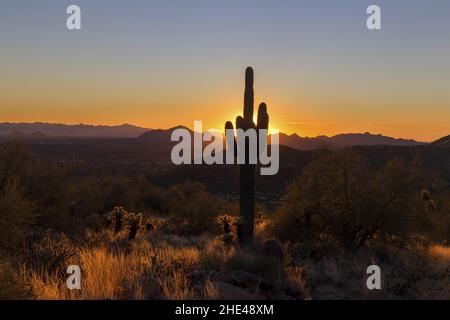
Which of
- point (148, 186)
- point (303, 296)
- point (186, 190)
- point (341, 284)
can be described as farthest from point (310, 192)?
point (148, 186)

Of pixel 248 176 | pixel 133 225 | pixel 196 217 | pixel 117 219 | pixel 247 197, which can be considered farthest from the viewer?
pixel 196 217

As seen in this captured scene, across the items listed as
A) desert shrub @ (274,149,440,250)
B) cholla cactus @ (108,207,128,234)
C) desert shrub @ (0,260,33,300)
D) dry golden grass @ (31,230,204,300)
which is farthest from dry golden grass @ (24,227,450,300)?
cholla cactus @ (108,207,128,234)

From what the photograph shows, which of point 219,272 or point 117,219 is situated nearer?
point 219,272

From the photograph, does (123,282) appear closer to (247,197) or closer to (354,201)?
(354,201)

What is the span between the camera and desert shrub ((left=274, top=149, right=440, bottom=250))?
14.8 meters

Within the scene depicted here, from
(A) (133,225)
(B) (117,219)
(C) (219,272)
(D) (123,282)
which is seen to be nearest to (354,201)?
(C) (219,272)

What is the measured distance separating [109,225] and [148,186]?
50.4ft

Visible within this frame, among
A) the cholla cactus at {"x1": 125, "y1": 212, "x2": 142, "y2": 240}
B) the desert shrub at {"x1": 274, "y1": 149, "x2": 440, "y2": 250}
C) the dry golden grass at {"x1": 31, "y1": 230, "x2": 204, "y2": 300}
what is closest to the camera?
the dry golden grass at {"x1": 31, "y1": 230, "x2": 204, "y2": 300}

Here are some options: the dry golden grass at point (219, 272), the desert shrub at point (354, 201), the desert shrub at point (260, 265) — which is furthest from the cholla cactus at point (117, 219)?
the desert shrub at point (260, 265)

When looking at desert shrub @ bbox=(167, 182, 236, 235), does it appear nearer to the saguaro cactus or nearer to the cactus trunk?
the saguaro cactus

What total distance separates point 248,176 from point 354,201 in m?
3.66

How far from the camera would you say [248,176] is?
16.8 meters

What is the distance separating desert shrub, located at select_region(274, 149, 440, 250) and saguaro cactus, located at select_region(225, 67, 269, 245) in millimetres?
1254
